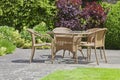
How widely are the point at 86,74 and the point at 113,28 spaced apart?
22.1ft

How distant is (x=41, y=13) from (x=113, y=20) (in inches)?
117

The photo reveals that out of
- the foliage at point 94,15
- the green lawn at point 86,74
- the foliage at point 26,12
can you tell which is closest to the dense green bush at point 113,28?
the foliage at point 94,15

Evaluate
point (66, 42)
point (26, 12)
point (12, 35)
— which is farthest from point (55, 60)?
point (26, 12)

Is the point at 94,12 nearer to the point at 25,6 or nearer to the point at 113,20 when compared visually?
the point at 113,20

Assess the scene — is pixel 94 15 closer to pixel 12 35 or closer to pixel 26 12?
pixel 26 12

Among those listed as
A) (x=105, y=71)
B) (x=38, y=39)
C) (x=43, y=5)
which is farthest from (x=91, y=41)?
(x=43, y=5)

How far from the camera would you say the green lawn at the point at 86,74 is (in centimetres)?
827

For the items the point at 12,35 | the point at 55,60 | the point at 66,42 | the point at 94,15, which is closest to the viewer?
the point at 66,42

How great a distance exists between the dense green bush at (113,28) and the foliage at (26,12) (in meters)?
2.35

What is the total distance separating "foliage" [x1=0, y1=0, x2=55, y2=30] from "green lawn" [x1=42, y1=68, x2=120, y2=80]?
23.1 ft

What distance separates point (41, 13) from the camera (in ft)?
53.4

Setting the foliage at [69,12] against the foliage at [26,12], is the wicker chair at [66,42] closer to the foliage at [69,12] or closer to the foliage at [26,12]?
the foliage at [69,12]

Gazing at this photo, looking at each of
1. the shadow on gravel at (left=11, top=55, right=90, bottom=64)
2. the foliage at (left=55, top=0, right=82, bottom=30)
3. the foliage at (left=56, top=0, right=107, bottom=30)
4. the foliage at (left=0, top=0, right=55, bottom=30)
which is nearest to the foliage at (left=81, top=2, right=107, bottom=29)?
the foliage at (left=56, top=0, right=107, bottom=30)

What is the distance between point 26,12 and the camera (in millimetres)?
16141
